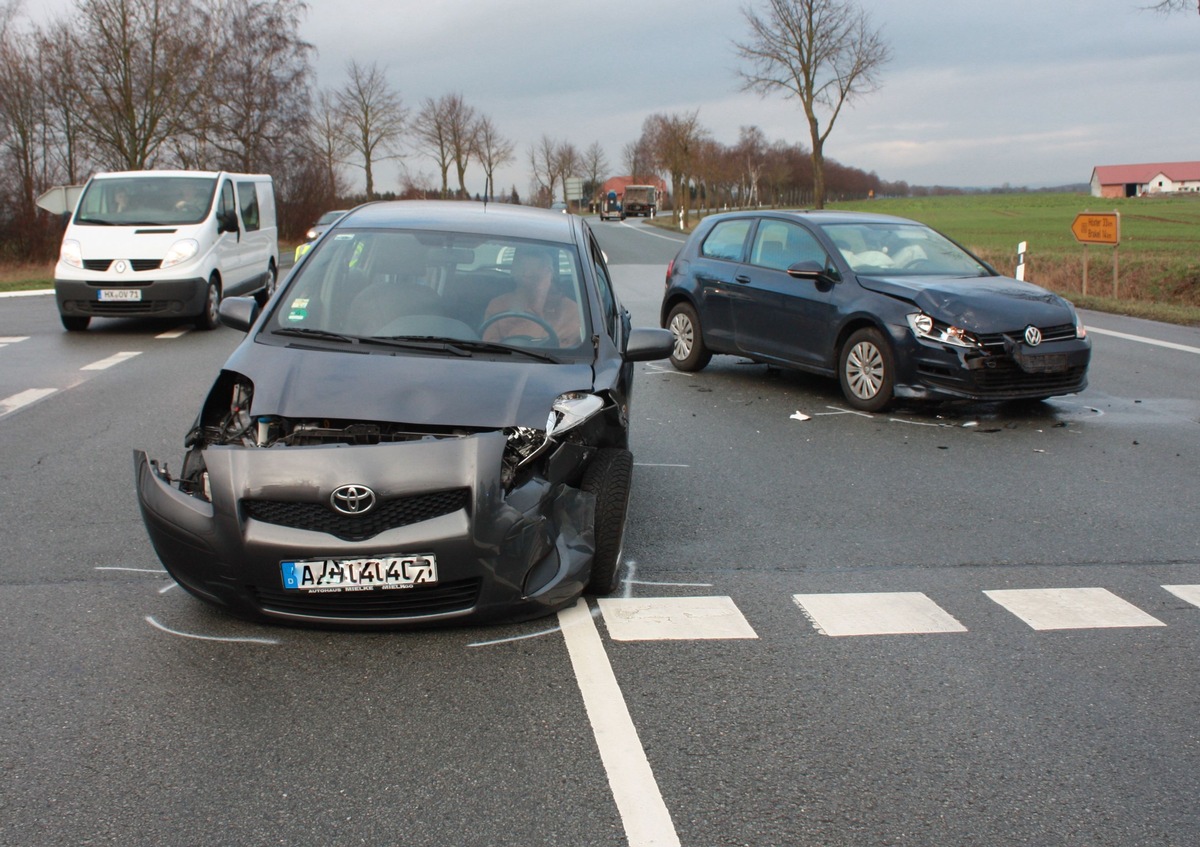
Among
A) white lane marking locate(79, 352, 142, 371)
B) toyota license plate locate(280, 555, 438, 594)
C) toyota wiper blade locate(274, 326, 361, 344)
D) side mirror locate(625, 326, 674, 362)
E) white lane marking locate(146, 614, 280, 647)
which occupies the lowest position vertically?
white lane marking locate(146, 614, 280, 647)

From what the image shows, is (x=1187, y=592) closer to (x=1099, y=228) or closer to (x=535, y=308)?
(x=535, y=308)

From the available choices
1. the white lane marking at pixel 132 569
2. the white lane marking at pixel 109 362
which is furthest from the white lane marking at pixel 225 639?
the white lane marking at pixel 109 362

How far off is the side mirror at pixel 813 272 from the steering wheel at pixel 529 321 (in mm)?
5086

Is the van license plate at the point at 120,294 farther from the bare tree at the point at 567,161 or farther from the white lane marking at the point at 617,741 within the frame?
the bare tree at the point at 567,161

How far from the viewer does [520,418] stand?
4.44 m

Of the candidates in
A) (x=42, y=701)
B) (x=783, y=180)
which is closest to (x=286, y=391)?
(x=42, y=701)

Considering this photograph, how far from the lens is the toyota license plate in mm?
4027

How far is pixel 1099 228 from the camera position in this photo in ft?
68.5

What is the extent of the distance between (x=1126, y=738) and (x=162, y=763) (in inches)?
116

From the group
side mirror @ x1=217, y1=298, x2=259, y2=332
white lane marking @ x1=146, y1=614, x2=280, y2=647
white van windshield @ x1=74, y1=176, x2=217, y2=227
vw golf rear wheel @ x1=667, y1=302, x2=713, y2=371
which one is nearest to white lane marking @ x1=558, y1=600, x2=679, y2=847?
white lane marking @ x1=146, y1=614, x2=280, y2=647

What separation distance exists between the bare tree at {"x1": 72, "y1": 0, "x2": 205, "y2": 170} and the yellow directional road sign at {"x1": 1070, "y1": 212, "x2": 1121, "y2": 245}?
3023 centimetres

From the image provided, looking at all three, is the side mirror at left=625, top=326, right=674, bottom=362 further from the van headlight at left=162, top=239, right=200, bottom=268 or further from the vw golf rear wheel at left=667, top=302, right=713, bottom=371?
the van headlight at left=162, top=239, right=200, bottom=268

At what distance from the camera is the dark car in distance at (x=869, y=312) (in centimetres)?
909

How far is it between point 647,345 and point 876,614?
1.75m
